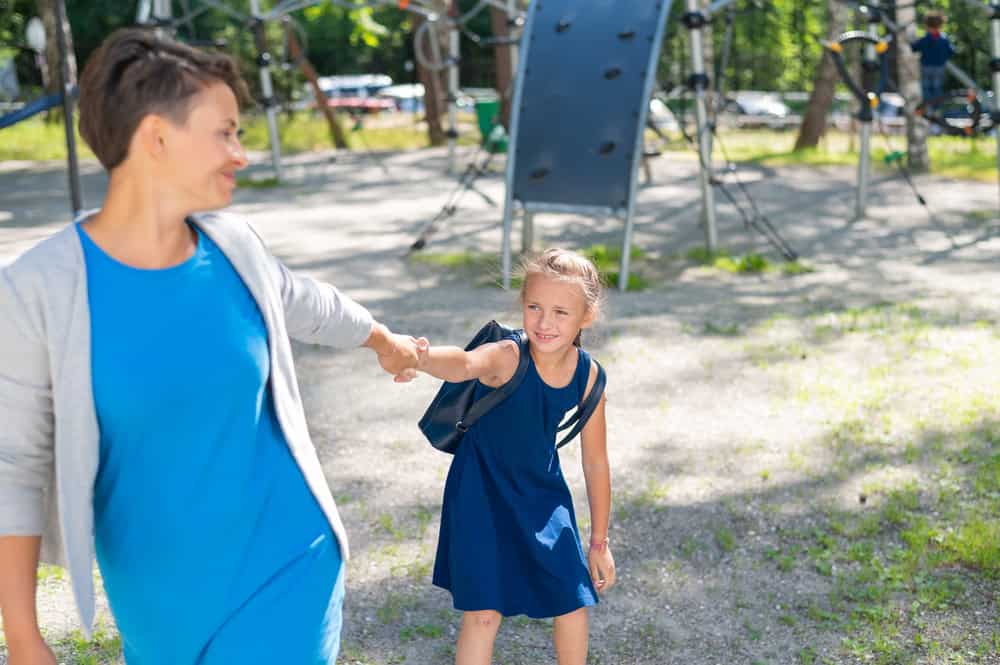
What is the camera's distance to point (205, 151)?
76.3 inches

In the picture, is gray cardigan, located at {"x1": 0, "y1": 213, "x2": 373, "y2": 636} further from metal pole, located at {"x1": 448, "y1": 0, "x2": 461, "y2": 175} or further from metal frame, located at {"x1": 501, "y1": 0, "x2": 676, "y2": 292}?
metal pole, located at {"x1": 448, "y1": 0, "x2": 461, "y2": 175}

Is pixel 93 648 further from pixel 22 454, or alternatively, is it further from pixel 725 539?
pixel 725 539

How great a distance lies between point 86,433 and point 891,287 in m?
8.17

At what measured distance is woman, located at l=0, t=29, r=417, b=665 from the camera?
6.05ft

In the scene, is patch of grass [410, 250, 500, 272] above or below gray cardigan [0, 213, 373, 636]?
below

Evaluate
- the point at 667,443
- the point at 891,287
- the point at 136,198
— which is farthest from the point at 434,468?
the point at 891,287

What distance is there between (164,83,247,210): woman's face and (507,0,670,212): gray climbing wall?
7017 mm

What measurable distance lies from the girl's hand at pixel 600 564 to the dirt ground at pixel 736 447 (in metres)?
0.69

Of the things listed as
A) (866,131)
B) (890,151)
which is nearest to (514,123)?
(866,131)

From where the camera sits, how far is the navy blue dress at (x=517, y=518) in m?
2.93

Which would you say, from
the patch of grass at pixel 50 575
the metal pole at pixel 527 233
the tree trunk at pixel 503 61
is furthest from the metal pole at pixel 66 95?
the tree trunk at pixel 503 61

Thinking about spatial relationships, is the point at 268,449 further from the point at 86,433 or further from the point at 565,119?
the point at 565,119

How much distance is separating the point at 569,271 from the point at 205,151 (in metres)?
1.13

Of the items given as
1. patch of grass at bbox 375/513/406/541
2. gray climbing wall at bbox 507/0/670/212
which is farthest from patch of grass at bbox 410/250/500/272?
patch of grass at bbox 375/513/406/541
